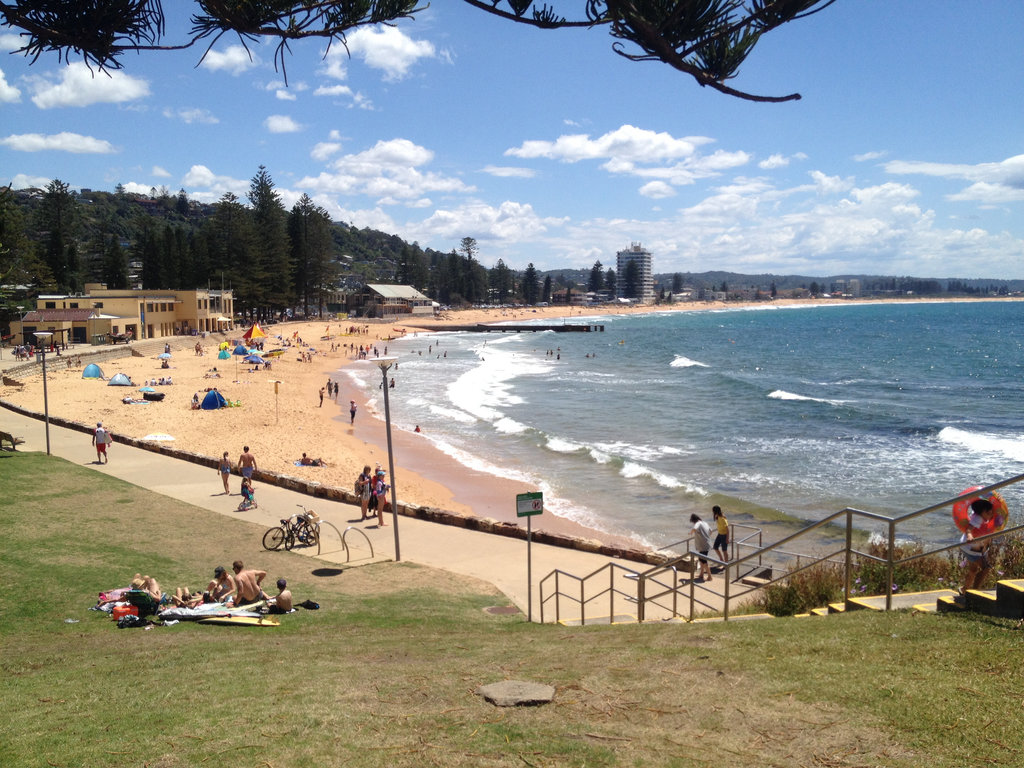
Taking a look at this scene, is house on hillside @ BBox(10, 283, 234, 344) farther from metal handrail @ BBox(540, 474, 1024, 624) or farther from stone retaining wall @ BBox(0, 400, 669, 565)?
metal handrail @ BBox(540, 474, 1024, 624)

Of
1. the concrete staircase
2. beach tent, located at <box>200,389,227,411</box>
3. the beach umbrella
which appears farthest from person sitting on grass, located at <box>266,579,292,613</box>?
the beach umbrella

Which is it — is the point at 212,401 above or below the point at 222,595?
below

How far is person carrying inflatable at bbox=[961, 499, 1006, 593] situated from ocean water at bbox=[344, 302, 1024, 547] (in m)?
9.62

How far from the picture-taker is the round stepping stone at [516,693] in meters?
4.60

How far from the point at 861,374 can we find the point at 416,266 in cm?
9759

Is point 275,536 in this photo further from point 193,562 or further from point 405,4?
point 405,4

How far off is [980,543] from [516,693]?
3.61 metres

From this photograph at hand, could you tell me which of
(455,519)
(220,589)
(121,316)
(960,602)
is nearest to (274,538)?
(220,589)

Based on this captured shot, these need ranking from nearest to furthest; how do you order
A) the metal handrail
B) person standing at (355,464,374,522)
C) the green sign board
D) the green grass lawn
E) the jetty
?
the green grass lawn < the metal handrail < the green sign board < person standing at (355,464,374,522) < the jetty

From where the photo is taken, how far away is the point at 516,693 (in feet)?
15.5

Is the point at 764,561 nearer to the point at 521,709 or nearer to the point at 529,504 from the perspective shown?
the point at 529,504

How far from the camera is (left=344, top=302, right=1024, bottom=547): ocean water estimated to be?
1875cm

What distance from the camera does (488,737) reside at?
4164mm

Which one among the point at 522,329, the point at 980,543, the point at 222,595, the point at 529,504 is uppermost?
the point at 980,543
